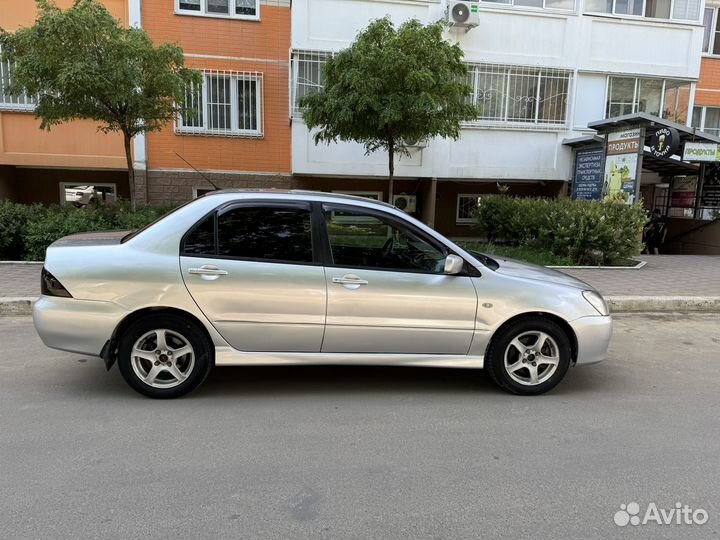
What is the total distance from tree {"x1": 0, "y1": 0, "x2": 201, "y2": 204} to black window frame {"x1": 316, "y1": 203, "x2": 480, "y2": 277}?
632 centimetres

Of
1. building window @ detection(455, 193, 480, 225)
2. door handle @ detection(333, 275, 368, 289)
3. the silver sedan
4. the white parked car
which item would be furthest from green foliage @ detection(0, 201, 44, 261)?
building window @ detection(455, 193, 480, 225)

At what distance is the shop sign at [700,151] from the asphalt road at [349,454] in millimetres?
10958

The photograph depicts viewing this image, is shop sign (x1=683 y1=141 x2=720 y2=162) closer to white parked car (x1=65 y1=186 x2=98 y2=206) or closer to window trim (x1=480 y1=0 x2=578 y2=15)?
window trim (x1=480 y1=0 x2=578 y2=15)

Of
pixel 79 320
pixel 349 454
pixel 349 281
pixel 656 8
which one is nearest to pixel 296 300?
pixel 349 281

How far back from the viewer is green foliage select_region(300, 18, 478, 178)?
9328 mm

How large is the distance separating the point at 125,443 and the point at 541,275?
11.6 ft

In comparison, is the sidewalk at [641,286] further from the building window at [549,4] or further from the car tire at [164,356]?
the building window at [549,4]

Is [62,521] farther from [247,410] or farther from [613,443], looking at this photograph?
[613,443]

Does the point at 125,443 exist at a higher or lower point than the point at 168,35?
lower

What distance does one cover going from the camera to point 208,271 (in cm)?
413

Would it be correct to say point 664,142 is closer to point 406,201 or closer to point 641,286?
point 641,286

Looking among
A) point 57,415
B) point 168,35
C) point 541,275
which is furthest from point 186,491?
point 168,35

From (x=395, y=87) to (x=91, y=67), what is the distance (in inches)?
201

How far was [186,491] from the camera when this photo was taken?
2984mm
